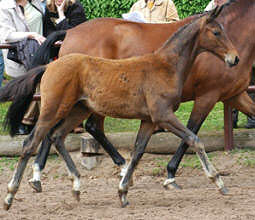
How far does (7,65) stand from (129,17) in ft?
5.49

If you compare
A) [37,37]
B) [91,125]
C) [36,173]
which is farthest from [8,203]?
[37,37]

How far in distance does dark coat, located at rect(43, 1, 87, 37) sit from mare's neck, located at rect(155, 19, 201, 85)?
8.54 ft

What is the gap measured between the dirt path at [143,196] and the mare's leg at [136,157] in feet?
0.43

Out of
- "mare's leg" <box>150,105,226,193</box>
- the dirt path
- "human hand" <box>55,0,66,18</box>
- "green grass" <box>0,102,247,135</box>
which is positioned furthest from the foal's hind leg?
"green grass" <box>0,102,247,135</box>

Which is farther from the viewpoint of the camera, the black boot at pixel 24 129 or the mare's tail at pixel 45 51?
the black boot at pixel 24 129

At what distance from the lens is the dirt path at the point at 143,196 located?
5.14 m

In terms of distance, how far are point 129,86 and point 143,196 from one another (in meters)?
1.20

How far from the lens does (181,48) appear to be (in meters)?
5.52

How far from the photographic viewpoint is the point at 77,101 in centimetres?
551

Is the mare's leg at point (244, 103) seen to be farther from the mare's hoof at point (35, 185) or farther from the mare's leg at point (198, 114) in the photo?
the mare's hoof at point (35, 185)

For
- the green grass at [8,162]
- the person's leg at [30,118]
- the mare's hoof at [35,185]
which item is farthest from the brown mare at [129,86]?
the person's leg at [30,118]

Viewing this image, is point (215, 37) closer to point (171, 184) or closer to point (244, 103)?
point (244, 103)

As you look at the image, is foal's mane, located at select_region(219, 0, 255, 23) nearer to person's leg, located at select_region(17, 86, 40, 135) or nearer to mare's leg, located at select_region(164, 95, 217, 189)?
mare's leg, located at select_region(164, 95, 217, 189)

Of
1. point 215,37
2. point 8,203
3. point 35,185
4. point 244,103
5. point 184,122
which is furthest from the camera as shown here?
point 184,122
